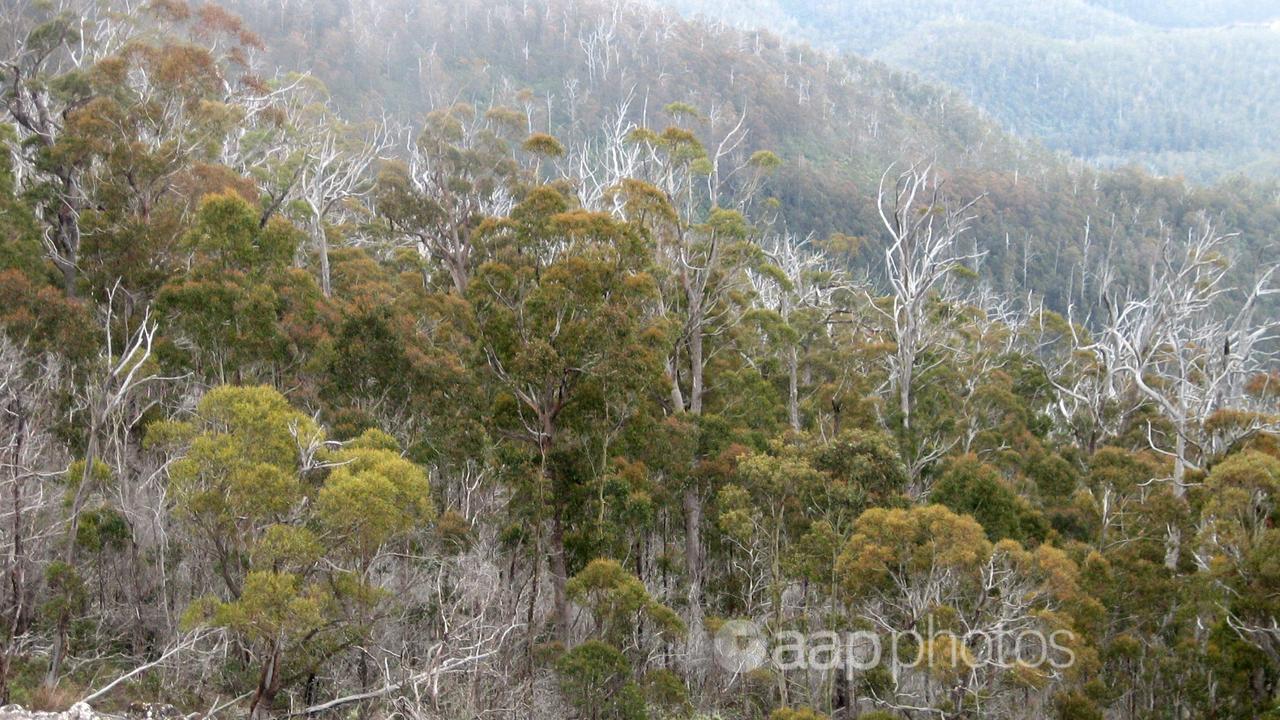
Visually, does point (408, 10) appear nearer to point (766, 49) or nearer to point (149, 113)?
point (766, 49)

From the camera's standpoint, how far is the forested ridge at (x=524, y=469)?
12211mm

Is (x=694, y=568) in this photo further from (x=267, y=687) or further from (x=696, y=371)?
(x=267, y=687)

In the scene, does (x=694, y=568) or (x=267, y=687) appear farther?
(x=694, y=568)

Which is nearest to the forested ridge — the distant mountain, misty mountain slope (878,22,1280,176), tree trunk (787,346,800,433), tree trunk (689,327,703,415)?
tree trunk (689,327,703,415)

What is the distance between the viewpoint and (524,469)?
14.9m

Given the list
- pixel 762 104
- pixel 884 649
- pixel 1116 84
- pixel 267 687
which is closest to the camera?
pixel 267 687

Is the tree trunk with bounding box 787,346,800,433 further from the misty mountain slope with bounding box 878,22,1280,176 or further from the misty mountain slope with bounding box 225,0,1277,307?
the misty mountain slope with bounding box 878,22,1280,176

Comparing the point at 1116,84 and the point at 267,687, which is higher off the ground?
the point at 267,687

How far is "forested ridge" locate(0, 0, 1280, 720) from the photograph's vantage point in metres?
12.2

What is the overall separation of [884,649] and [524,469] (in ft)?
20.4

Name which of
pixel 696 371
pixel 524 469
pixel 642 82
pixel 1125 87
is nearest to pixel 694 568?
pixel 696 371

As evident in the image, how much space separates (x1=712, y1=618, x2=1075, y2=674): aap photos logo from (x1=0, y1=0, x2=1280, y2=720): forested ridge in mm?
85

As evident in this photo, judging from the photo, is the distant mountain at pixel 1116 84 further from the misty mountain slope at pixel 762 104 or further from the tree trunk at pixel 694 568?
the tree trunk at pixel 694 568

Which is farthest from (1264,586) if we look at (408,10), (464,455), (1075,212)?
(408,10)
